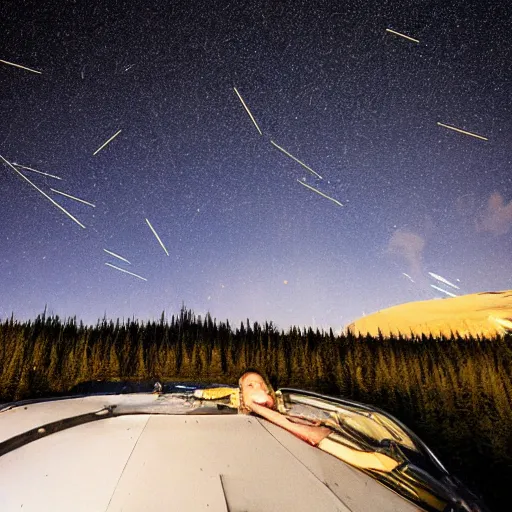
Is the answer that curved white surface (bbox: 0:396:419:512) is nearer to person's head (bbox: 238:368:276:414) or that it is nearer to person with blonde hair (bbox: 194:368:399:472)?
person with blonde hair (bbox: 194:368:399:472)

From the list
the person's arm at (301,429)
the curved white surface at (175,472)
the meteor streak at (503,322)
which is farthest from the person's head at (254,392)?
the meteor streak at (503,322)

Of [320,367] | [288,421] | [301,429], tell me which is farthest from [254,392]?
[320,367]

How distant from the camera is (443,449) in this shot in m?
8.30

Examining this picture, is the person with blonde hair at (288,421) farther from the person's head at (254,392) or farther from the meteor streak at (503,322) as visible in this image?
the meteor streak at (503,322)

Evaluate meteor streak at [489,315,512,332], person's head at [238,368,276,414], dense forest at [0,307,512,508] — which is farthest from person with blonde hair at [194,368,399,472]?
meteor streak at [489,315,512,332]

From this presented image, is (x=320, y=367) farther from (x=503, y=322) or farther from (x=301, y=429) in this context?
(x=503, y=322)

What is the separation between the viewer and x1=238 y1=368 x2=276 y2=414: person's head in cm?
326

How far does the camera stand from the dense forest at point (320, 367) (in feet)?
31.2

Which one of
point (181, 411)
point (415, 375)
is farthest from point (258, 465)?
point (415, 375)

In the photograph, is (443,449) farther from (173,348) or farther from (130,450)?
(173,348)

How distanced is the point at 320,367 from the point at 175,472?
1557 centimetres

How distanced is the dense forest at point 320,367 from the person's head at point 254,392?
548cm

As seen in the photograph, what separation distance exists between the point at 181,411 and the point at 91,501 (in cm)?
146

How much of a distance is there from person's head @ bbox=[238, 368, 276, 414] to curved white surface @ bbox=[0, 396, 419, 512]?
74cm
